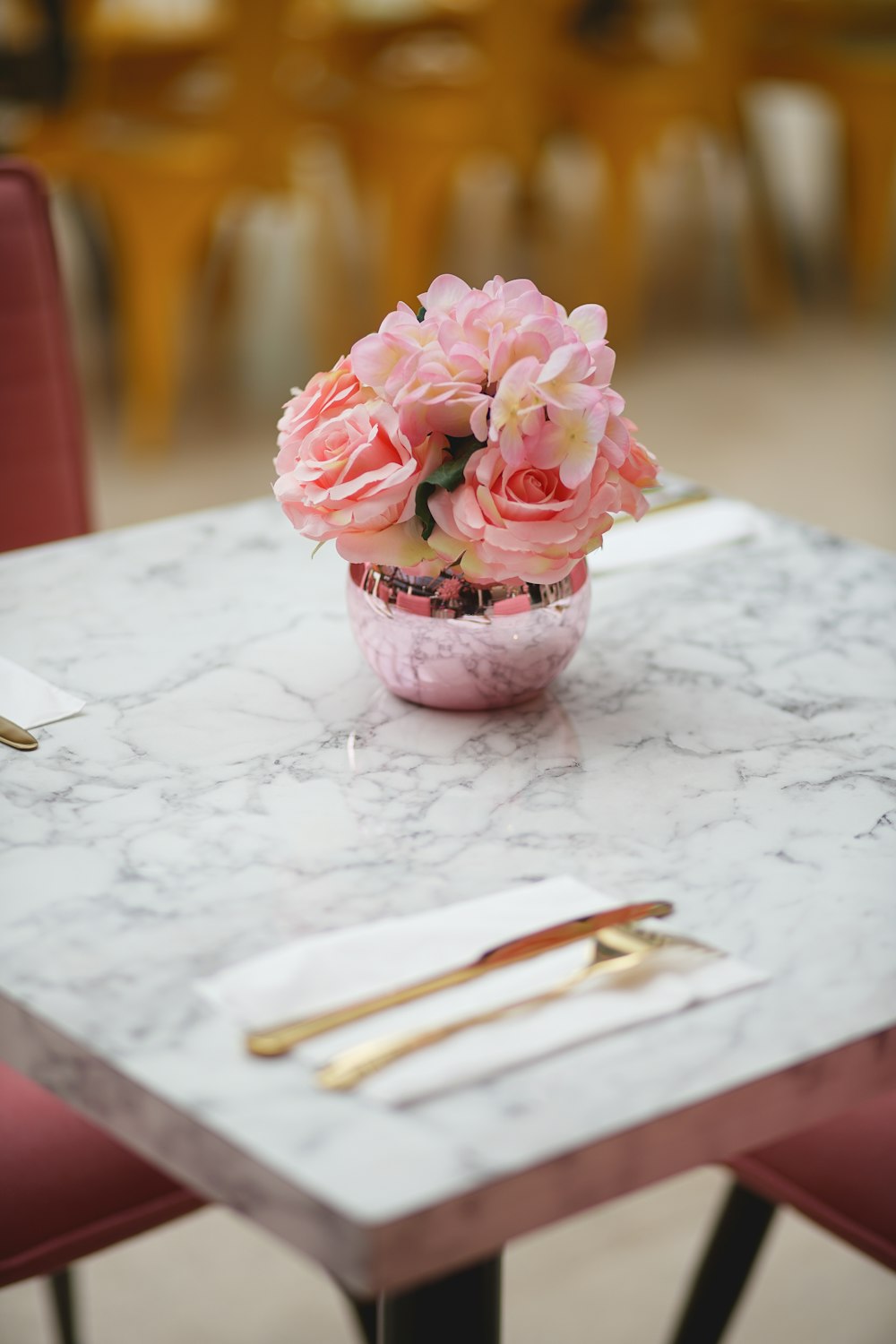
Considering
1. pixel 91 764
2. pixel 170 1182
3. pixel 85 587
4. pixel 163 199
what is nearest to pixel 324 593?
pixel 85 587

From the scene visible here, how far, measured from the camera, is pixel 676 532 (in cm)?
132

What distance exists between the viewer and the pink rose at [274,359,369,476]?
966mm

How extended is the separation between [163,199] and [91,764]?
8.86ft

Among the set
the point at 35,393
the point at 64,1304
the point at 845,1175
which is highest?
the point at 35,393

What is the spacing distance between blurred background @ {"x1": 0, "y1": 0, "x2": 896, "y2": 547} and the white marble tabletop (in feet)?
6.74

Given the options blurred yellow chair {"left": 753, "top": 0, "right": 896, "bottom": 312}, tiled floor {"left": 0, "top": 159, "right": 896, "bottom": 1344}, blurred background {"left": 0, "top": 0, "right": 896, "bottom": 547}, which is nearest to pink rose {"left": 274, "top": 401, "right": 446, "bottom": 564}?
tiled floor {"left": 0, "top": 159, "right": 896, "bottom": 1344}

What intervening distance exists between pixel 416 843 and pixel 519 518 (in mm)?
184

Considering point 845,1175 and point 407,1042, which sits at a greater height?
point 407,1042

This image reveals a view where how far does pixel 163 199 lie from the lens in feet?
11.3

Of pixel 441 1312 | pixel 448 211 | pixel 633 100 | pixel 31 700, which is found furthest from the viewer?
pixel 448 211

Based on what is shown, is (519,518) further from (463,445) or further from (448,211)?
(448,211)

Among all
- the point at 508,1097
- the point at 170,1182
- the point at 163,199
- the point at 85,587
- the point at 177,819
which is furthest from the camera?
the point at 163,199

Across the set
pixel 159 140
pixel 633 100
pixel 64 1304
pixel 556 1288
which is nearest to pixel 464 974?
pixel 64 1304

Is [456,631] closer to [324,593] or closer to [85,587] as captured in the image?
[324,593]
